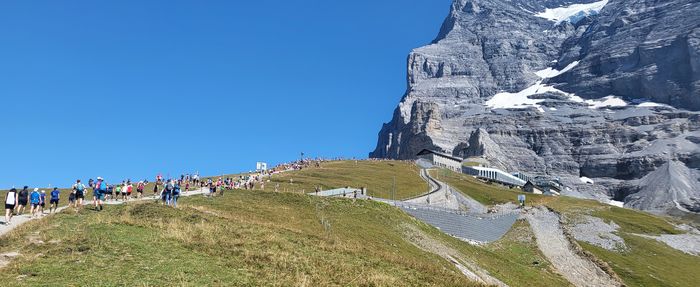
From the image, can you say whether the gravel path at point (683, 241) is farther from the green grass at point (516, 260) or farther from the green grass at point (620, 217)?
the green grass at point (516, 260)

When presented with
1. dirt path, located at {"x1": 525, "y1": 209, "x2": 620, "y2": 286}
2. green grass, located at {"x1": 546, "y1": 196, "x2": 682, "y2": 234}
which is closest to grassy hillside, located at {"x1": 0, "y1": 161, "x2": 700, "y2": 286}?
dirt path, located at {"x1": 525, "y1": 209, "x2": 620, "y2": 286}

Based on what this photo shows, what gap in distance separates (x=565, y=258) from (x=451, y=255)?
28219 millimetres

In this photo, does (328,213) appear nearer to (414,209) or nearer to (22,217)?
(414,209)

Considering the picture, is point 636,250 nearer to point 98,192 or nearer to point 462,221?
point 462,221

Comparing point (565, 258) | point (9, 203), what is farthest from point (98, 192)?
point (565, 258)

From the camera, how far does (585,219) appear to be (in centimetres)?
10656

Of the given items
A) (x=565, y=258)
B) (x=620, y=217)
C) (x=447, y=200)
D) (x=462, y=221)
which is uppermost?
(x=447, y=200)

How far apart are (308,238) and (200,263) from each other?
10.3 metres

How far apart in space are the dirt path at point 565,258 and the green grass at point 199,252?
26582mm

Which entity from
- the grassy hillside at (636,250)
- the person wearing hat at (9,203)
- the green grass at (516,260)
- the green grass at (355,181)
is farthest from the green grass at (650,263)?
the person wearing hat at (9,203)

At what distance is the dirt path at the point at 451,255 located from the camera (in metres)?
39.1

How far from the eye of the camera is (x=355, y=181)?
103250mm

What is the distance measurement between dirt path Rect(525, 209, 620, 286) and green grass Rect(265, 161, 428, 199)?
71.3ft

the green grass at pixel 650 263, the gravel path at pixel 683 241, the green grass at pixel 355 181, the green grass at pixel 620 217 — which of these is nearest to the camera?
the green grass at pixel 650 263
